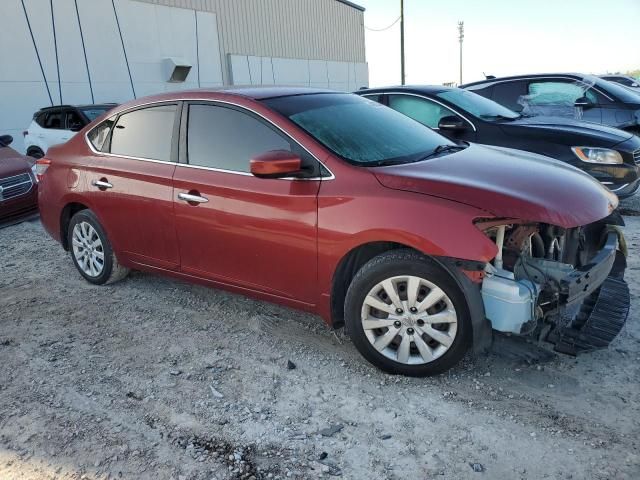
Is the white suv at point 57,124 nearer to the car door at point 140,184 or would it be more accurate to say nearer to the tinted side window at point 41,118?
the tinted side window at point 41,118

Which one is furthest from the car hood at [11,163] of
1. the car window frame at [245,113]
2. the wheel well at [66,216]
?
the car window frame at [245,113]

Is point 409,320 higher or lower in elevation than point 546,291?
lower

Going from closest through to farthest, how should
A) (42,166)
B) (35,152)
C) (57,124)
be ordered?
1. (42,166)
2. (57,124)
3. (35,152)

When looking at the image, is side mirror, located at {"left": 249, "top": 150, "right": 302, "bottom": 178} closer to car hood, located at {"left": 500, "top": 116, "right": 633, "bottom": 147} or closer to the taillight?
the taillight

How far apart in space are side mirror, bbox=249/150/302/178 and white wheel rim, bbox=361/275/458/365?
0.84 metres

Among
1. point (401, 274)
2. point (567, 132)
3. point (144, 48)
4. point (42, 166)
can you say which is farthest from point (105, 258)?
point (144, 48)

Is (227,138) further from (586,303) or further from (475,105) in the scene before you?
(475,105)

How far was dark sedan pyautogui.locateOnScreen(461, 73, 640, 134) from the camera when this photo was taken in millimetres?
8297

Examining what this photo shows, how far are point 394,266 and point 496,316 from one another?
23.1 inches

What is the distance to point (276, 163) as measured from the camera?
10.1ft

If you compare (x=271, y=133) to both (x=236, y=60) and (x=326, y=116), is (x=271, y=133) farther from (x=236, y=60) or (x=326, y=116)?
(x=236, y=60)

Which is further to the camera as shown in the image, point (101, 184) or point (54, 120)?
point (54, 120)

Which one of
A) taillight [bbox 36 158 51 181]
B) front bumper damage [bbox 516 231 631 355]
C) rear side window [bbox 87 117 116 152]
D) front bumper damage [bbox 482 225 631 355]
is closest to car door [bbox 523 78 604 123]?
front bumper damage [bbox 516 231 631 355]

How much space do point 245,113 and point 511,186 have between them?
1.76m
